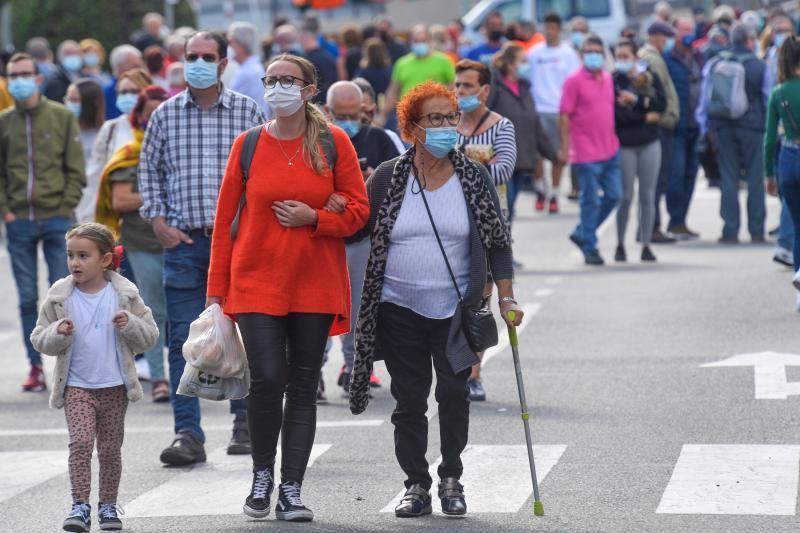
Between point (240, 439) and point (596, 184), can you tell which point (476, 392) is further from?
point (596, 184)

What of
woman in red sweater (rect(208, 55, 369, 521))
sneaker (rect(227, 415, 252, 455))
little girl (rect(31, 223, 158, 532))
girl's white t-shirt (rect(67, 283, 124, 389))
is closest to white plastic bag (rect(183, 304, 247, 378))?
woman in red sweater (rect(208, 55, 369, 521))

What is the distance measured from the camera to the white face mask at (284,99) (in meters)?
7.66

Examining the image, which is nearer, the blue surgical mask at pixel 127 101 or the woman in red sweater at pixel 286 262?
the woman in red sweater at pixel 286 262

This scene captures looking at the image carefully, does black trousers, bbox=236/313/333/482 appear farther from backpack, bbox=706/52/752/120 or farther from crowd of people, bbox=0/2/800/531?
backpack, bbox=706/52/752/120

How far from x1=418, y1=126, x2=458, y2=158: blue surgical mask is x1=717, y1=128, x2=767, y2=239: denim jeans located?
11.5m

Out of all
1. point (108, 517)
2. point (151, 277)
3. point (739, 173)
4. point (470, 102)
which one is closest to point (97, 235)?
point (108, 517)

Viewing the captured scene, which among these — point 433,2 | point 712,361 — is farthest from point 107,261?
point 433,2

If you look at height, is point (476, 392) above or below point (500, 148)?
below

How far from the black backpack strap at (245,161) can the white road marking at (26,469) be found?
6.23 feet

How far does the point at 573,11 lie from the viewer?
33719 mm

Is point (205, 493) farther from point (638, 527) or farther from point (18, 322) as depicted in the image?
point (18, 322)

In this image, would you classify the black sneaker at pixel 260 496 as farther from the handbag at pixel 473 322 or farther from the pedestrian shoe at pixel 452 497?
the handbag at pixel 473 322

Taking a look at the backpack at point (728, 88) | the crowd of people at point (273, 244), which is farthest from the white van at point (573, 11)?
the crowd of people at point (273, 244)

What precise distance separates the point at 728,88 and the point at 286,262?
11.6 metres
